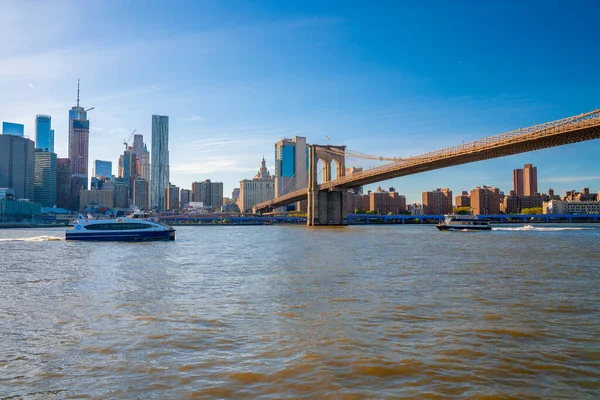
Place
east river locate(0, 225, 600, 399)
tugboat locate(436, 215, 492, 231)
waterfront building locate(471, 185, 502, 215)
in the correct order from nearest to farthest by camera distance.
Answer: east river locate(0, 225, 600, 399), tugboat locate(436, 215, 492, 231), waterfront building locate(471, 185, 502, 215)

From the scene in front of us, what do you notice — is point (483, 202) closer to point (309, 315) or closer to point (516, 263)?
point (516, 263)

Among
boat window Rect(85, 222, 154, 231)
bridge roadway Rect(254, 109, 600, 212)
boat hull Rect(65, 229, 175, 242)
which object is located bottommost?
boat hull Rect(65, 229, 175, 242)

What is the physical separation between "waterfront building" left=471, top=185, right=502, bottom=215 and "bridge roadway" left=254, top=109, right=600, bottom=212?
130m

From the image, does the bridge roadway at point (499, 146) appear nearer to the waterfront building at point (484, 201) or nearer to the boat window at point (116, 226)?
the boat window at point (116, 226)

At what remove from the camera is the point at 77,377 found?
7.16 meters

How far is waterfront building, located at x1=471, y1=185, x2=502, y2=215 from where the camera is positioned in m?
191

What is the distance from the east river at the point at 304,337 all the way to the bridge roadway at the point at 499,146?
27.4 metres

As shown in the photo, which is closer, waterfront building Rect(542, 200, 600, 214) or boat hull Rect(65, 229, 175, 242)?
boat hull Rect(65, 229, 175, 242)

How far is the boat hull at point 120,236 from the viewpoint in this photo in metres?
45.2

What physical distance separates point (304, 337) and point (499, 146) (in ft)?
145

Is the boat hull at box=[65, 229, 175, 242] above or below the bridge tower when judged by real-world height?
below

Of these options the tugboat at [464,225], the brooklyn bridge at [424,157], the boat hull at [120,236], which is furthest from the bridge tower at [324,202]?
the boat hull at [120,236]

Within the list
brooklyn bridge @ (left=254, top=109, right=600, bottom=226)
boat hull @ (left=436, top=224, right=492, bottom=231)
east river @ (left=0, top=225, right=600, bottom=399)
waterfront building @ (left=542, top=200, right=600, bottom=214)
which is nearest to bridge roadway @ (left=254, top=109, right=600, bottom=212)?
brooklyn bridge @ (left=254, top=109, right=600, bottom=226)

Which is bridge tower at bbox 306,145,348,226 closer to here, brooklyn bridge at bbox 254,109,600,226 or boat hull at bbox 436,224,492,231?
brooklyn bridge at bbox 254,109,600,226
